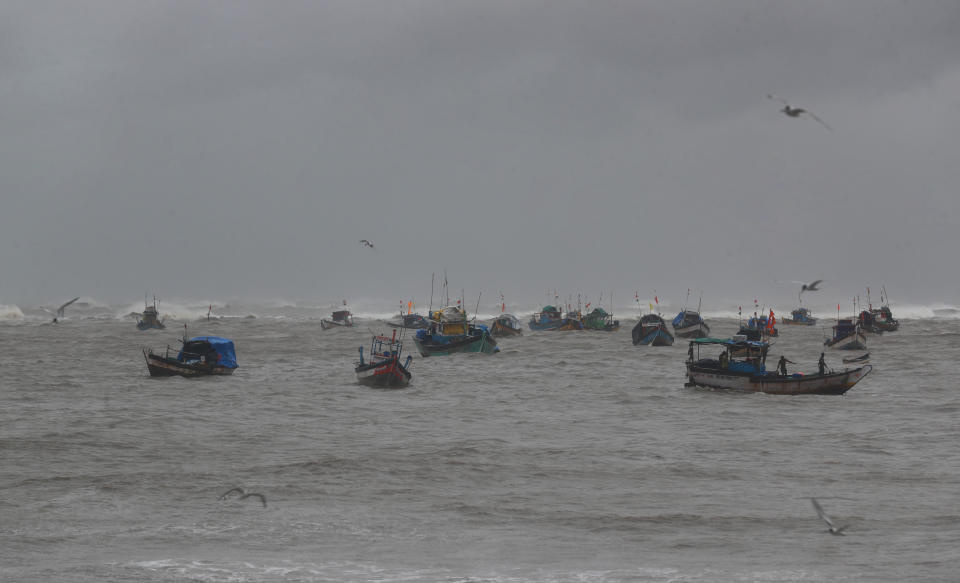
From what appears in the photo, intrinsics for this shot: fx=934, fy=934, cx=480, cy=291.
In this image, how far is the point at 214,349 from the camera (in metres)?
48.8

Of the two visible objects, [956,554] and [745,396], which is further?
[745,396]

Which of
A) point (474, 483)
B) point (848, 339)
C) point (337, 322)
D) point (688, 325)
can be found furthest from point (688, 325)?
point (474, 483)

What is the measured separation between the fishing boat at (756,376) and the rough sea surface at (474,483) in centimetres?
71

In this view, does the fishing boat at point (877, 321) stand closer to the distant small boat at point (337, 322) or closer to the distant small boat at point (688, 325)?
the distant small boat at point (688, 325)

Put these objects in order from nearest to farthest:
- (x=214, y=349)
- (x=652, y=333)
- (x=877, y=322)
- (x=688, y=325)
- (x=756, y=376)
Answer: (x=756, y=376), (x=214, y=349), (x=652, y=333), (x=688, y=325), (x=877, y=322)

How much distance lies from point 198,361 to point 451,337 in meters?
21.8

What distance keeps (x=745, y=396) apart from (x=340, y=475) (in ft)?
73.7

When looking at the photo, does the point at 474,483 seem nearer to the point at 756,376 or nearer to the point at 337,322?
the point at 756,376

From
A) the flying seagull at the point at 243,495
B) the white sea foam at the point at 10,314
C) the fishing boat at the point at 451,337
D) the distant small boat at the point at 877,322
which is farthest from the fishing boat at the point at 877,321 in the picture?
the white sea foam at the point at 10,314

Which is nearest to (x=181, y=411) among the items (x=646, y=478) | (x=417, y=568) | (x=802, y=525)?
(x=646, y=478)

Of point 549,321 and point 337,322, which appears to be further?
point 337,322

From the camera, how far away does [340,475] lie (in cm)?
2295

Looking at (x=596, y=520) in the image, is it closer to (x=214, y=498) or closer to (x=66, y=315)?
(x=214, y=498)

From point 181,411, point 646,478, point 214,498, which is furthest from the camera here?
point 181,411
